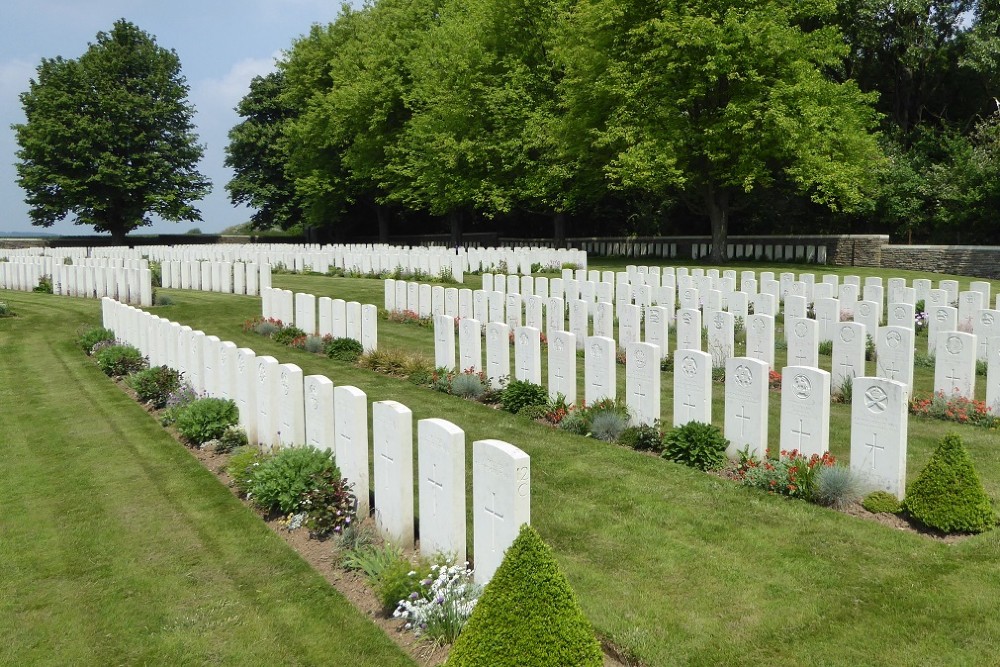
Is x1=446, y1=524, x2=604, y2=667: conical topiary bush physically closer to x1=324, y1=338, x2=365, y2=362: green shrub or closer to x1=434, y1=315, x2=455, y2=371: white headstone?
x1=434, y1=315, x2=455, y2=371: white headstone

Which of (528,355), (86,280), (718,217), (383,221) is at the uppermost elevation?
(383,221)

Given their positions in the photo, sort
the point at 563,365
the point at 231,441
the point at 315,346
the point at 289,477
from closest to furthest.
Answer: the point at 289,477
the point at 231,441
the point at 563,365
the point at 315,346

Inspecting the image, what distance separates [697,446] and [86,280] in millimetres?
20218

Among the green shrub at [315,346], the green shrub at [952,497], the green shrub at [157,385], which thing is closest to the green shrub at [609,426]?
the green shrub at [952,497]

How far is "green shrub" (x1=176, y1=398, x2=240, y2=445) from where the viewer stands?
29.8ft

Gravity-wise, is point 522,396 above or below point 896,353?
below

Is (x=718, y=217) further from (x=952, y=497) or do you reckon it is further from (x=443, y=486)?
(x=443, y=486)

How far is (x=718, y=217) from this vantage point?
33062mm

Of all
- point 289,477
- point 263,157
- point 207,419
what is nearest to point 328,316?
point 207,419

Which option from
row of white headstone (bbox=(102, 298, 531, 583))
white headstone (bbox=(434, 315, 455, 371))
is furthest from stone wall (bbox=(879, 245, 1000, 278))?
row of white headstone (bbox=(102, 298, 531, 583))

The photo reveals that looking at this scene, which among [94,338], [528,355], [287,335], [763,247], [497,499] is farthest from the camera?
[763,247]

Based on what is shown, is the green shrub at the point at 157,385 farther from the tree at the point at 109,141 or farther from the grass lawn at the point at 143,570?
the tree at the point at 109,141

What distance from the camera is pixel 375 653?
4.88 metres

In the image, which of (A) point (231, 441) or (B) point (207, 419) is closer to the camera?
(A) point (231, 441)
